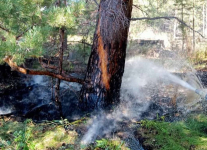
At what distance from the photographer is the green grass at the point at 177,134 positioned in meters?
1.87

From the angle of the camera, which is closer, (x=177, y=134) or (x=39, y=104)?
(x=177, y=134)

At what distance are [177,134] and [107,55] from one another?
5.43 feet

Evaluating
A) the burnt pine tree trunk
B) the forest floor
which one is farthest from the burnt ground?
the burnt pine tree trunk

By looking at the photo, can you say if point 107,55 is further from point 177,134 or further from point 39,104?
point 39,104

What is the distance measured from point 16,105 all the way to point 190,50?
22.3 feet

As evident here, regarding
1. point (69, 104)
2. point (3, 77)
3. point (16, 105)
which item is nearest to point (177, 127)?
point (69, 104)

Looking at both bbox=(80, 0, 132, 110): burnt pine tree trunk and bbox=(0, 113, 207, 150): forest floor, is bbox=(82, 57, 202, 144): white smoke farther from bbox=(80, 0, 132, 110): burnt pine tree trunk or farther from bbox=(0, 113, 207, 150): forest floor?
bbox=(80, 0, 132, 110): burnt pine tree trunk

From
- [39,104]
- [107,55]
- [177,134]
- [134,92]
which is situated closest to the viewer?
[177,134]

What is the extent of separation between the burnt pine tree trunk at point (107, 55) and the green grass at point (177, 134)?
1047 mm

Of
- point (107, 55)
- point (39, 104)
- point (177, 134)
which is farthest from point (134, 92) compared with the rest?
point (177, 134)

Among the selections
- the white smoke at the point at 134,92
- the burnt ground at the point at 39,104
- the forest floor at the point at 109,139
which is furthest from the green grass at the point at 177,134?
the white smoke at the point at 134,92

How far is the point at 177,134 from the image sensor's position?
2113 mm

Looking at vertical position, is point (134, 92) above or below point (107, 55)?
below

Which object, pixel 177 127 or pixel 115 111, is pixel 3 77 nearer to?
pixel 115 111
